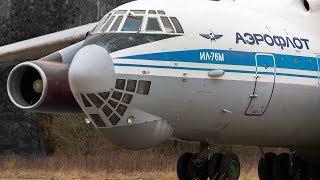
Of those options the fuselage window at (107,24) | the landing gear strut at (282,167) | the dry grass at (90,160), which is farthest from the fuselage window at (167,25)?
the dry grass at (90,160)

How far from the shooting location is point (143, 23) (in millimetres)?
10711

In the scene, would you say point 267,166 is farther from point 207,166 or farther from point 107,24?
point 107,24

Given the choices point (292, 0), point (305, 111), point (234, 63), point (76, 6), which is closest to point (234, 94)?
point (234, 63)

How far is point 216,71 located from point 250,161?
11.0m

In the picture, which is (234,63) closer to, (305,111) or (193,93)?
(193,93)

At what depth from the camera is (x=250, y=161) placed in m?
21.4

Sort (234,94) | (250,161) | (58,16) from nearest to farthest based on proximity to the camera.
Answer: (234,94)
(250,161)
(58,16)

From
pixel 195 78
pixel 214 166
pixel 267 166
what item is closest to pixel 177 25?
pixel 195 78

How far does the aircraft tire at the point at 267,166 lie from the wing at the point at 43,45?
3642mm

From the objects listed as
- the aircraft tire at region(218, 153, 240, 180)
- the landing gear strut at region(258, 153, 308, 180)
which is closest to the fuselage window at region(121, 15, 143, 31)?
the aircraft tire at region(218, 153, 240, 180)

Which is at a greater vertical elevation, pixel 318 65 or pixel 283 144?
pixel 318 65

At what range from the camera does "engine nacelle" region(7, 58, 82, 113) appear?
36.6 ft

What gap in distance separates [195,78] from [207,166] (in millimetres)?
1349

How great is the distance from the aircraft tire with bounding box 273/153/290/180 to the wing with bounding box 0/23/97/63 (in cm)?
382
